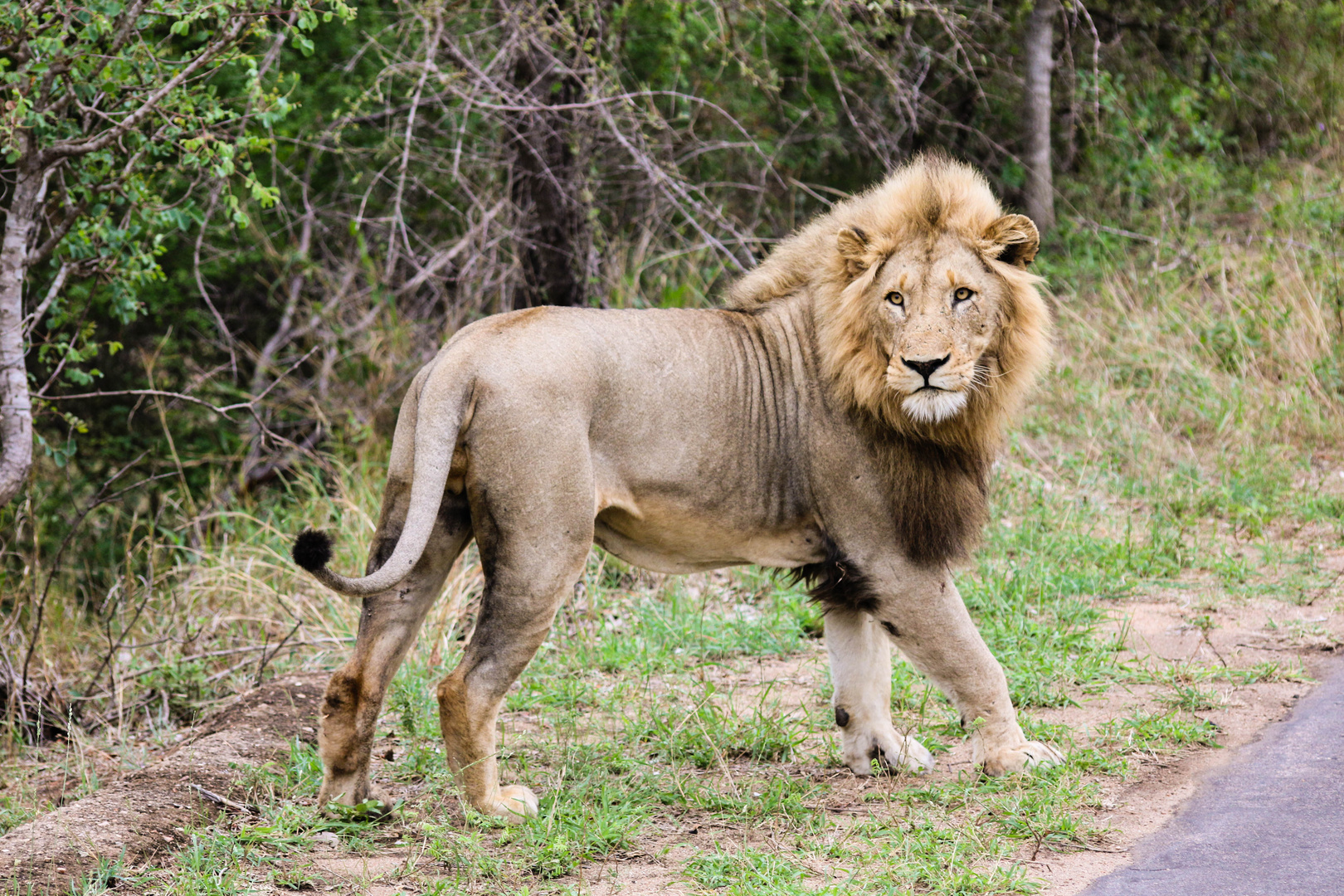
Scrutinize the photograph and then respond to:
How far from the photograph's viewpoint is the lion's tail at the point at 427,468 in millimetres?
3379

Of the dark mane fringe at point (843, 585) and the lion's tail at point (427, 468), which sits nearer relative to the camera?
the lion's tail at point (427, 468)

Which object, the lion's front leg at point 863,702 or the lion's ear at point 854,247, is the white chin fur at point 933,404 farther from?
the lion's front leg at point 863,702

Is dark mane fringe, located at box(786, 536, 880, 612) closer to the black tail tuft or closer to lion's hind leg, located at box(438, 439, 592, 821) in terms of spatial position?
lion's hind leg, located at box(438, 439, 592, 821)

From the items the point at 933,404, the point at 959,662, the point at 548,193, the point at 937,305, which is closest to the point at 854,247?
the point at 937,305

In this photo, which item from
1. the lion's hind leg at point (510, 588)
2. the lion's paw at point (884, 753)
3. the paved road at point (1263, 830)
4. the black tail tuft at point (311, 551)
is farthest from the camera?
the lion's paw at point (884, 753)

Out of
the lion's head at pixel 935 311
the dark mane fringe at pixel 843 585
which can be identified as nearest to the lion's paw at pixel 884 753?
the dark mane fringe at pixel 843 585

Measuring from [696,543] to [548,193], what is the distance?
13.3 ft

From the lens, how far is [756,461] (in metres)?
3.92

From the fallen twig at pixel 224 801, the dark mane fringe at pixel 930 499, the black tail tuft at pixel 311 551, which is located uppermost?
the dark mane fringe at pixel 930 499

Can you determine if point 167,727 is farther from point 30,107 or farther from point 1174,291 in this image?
point 1174,291

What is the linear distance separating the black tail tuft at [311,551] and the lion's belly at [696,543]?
906 mm

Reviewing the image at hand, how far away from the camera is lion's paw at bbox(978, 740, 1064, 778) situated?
382cm

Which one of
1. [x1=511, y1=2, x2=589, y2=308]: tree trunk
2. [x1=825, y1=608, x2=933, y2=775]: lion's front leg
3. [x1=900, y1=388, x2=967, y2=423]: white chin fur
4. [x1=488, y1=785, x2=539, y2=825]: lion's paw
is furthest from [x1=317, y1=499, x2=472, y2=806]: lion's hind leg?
[x1=511, y1=2, x2=589, y2=308]: tree trunk

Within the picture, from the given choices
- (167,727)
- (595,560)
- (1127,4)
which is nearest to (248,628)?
(167,727)
